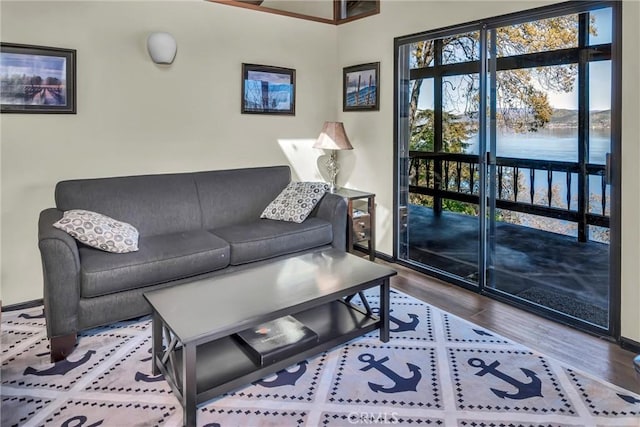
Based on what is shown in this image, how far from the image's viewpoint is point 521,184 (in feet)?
10.7

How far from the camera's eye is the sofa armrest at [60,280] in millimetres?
2333

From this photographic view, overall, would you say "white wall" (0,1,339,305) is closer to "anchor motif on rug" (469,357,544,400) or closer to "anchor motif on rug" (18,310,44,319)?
"anchor motif on rug" (18,310,44,319)

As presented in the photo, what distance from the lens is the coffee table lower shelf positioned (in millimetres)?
1971

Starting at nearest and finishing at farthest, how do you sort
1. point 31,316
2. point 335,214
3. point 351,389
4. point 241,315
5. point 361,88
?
point 241,315, point 351,389, point 31,316, point 335,214, point 361,88

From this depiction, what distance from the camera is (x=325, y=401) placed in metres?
2.04

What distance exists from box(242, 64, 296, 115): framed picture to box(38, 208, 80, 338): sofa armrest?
2.10 meters

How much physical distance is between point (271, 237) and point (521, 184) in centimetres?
191

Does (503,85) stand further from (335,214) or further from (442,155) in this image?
(335,214)

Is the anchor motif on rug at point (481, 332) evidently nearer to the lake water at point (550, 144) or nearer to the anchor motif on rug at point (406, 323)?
the anchor motif on rug at point (406, 323)

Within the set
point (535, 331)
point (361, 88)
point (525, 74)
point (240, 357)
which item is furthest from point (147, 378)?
point (361, 88)

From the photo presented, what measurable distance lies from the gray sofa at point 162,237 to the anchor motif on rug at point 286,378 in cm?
100

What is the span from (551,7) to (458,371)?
2.30 m

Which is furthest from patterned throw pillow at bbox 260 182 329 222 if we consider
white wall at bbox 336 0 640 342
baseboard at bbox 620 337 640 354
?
baseboard at bbox 620 337 640 354

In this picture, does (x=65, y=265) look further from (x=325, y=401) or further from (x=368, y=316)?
(x=368, y=316)
